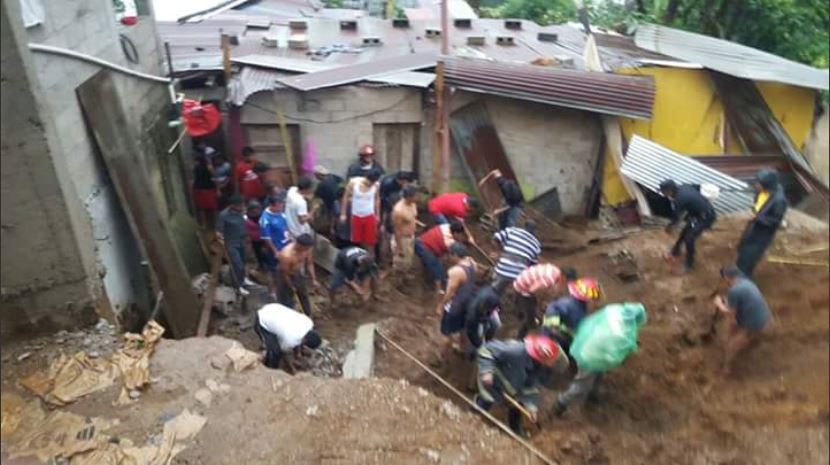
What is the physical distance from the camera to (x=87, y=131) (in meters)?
6.61

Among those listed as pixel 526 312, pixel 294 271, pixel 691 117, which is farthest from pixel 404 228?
pixel 691 117

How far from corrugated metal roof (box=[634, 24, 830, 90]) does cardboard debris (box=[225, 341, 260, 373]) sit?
4.81 meters

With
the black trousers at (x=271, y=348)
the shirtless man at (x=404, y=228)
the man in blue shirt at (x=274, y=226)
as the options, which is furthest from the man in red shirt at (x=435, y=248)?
the black trousers at (x=271, y=348)

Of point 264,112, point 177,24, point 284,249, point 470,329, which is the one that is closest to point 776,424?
point 470,329

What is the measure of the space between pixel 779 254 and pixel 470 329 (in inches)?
110

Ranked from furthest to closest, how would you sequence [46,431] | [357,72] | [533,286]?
[357,72], [533,286], [46,431]

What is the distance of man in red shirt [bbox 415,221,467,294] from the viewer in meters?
7.75

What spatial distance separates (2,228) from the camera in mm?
4824

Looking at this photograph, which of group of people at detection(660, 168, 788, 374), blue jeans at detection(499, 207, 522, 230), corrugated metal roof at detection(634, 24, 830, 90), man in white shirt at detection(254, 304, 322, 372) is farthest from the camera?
blue jeans at detection(499, 207, 522, 230)

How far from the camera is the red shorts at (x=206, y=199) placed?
969cm

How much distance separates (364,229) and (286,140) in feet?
7.45

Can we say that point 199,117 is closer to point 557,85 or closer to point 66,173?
point 66,173

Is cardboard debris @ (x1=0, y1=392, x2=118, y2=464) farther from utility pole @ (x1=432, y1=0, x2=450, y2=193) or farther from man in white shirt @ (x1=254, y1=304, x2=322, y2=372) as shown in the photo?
utility pole @ (x1=432, y1=0, x2=450, y2=193)

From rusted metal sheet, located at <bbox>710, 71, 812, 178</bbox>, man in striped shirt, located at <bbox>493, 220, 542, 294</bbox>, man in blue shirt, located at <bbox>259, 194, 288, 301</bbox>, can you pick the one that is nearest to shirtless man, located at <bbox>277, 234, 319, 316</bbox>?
man in blue shirt, located at <bbox>259, 194, 288, 301</bbox>
